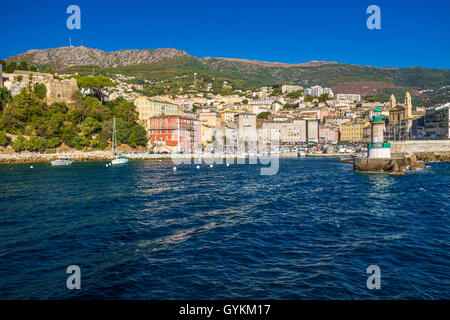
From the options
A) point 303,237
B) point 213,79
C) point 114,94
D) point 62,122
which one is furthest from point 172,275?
point 213,79

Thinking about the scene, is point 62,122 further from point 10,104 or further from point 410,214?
point 410,214

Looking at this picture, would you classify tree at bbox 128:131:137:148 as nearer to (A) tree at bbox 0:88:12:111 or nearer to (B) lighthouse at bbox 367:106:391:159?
(A) tree at bbox 0:88:12:111

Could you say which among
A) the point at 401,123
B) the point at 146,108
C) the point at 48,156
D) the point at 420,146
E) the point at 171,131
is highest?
the point at 146,108

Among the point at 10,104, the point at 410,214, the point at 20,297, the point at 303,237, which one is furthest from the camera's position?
the point at 10,104

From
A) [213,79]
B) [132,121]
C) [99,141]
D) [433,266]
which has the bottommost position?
[433,266]

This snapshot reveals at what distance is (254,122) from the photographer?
104812 millimetres

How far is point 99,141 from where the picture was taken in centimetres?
6750

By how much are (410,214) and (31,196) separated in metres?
21.2

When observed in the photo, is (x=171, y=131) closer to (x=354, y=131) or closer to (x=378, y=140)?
(x=378, y=140)

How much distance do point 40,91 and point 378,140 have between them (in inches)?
2653

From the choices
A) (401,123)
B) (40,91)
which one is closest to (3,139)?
(40,91)

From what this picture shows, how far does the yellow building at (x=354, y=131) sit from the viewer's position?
95.6 m

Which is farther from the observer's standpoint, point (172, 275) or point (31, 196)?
point (31, 196)

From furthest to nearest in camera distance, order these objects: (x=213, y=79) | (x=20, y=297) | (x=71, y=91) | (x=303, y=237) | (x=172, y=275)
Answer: (x=213, y=79)
(x=71, y=91)
(x=303, y=237)
(x=172, y=275)
(x=20, y=297)
